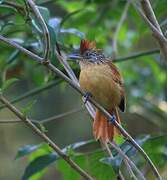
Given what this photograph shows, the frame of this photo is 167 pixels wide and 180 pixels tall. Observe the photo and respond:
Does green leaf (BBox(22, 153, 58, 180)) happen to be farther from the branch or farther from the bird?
the branch

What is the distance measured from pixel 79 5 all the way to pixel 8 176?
2.67 metres

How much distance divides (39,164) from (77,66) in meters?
0.55

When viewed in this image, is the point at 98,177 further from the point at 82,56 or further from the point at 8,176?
the point at 8,176

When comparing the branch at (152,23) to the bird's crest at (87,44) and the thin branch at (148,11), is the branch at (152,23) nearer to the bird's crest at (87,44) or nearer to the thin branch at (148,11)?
the thin branch at (148,11)

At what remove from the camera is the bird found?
2.65 meters

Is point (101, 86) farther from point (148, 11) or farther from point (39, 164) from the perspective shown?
point (148, 11)

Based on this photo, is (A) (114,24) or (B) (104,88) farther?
(A) (114,24)

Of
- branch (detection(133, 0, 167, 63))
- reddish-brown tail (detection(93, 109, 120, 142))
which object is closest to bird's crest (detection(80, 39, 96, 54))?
reddish-brown tail (detection(93, 109, 120, 142))

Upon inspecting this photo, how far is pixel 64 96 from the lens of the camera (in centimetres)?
701

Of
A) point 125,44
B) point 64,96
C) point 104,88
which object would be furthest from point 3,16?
point 64,96

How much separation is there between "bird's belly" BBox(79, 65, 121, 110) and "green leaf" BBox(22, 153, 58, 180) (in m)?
0.32

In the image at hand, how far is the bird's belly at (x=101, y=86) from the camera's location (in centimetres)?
268

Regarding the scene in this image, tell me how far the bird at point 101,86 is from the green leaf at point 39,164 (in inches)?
8.7

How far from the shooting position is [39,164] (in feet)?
9.00
